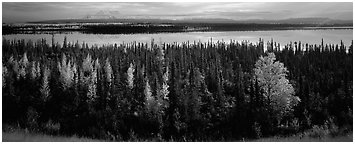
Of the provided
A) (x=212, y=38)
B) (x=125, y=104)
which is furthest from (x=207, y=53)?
(x=212, y=38)

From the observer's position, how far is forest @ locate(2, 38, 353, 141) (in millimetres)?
15148

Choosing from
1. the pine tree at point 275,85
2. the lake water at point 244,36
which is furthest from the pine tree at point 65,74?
the pine tree at point 275,85

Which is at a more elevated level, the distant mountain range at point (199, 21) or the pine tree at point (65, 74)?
the distant mountain range at point (199, 21)

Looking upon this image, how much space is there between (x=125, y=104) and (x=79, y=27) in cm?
997

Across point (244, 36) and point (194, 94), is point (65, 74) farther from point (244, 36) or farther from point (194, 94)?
point (244, 36)

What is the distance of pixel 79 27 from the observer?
14.6 m

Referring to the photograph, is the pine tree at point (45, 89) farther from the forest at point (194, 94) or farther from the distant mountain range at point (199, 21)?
the distant mountain range at point (199, 21)

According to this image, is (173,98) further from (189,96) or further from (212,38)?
(212,38)

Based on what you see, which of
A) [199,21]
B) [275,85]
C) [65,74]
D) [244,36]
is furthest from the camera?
[65,74]

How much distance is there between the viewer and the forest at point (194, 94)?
15148 millimetres

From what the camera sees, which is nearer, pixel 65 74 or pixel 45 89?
pixel 45 89

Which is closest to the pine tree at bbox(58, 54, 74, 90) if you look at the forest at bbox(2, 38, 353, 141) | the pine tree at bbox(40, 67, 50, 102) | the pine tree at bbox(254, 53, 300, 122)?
the forest at bbox(2, 38, 353, 141)

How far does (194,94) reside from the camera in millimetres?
23125

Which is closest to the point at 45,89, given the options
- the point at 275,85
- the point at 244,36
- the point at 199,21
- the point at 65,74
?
the point at 65,74
